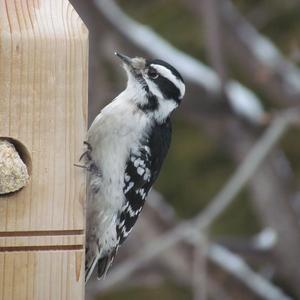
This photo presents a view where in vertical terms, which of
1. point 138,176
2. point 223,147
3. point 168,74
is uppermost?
point 168,74

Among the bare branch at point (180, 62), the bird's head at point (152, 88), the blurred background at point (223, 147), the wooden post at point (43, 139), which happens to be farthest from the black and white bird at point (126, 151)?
the bare branch at point (180, 62)

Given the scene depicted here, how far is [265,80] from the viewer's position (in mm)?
7051

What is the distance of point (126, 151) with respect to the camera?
4.27 meters

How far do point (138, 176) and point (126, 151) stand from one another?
0.40 feet

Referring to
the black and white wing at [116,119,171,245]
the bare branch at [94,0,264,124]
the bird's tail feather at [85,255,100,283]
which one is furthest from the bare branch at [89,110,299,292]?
the bird's tail feather at [85,255,100,283]

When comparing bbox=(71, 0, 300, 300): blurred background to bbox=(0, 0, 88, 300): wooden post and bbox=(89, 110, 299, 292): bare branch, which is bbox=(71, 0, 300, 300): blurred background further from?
bbox=(0, 0, 88, 300): wooden post

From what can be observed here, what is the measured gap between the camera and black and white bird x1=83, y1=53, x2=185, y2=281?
4184 millimetres

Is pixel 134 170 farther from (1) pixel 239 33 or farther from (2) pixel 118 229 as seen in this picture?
(1) pixel 239 33

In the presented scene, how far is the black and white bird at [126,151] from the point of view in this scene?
4.18 meters

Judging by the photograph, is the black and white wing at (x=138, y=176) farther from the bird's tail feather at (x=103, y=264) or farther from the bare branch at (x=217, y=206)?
the bare branch at (x=217, y=206)

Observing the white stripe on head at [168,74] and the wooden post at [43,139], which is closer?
the wooden post at [43,139]

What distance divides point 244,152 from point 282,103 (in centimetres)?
47

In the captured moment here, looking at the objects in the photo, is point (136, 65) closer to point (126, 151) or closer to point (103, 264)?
point (126, 151)

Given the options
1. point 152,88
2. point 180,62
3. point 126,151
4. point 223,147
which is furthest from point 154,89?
point 223,147
